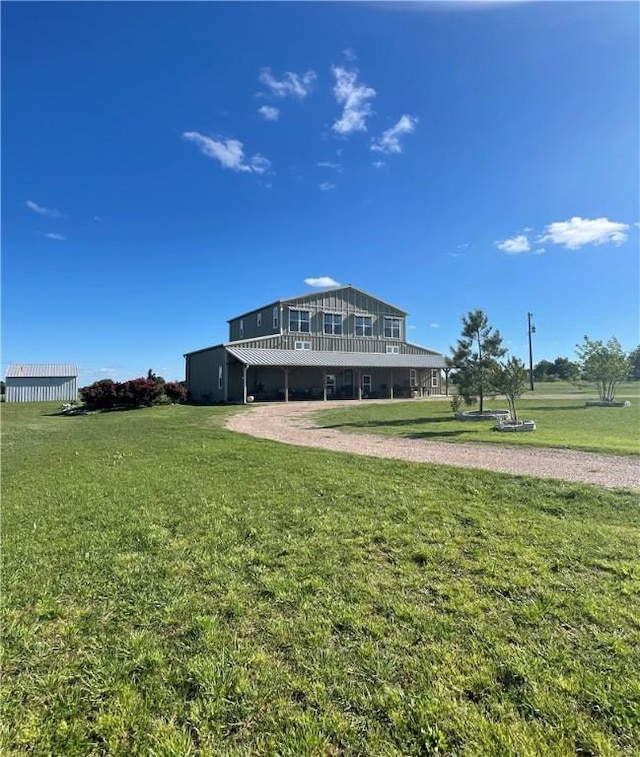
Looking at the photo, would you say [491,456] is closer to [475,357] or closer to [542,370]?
[475,357]

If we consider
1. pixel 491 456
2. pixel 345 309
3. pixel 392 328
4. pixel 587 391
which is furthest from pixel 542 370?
pixel 491 456

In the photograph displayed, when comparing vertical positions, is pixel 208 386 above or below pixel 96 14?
below

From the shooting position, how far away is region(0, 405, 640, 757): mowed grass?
82.9 inches

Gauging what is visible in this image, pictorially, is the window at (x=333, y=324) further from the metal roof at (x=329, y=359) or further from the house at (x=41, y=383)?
the house at (x=41, y=383)

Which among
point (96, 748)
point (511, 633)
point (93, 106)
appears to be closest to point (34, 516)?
point (96, 748)

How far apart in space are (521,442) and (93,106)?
49.6ft

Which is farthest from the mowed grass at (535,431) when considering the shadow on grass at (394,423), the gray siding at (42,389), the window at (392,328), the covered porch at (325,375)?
the gray siding at (42,389)

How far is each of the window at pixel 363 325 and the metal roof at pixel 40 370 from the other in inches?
942

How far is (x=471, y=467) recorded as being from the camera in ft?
25.2

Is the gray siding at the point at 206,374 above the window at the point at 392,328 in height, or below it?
below

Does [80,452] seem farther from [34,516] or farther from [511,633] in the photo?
[511,633]

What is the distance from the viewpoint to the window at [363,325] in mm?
35906

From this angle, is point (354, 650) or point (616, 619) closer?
point (354, 650)

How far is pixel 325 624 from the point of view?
→ 117 inches
